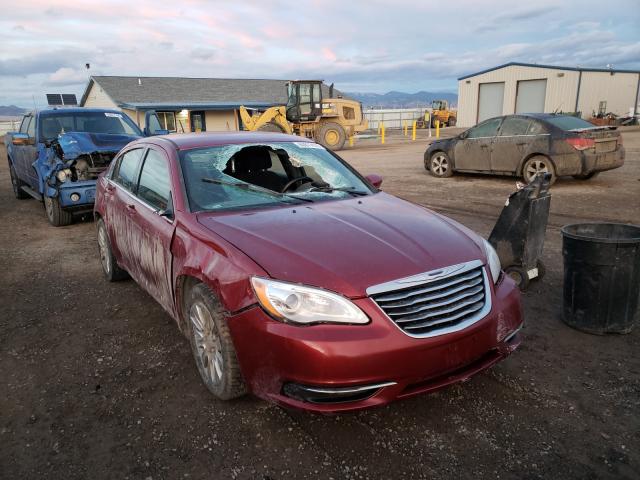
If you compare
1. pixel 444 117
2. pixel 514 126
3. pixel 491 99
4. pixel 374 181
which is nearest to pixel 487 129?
pixel 514 126

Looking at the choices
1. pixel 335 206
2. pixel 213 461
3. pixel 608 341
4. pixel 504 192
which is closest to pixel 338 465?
pixel 213 461

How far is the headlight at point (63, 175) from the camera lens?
Result: 7.72 meters

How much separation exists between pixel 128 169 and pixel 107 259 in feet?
3.94

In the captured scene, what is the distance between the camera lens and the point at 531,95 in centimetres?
3438

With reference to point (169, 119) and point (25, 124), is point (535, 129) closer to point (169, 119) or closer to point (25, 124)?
point (25, 124)

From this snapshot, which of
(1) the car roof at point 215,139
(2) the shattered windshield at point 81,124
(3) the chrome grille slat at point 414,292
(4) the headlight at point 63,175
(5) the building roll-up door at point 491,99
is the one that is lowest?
(3) the chrome grille slat at point 414,292

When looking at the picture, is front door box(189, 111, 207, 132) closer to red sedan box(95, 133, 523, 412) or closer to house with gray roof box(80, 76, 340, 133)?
house with gray roof box(80, 76, 340, 133)

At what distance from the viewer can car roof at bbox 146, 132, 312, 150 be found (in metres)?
3.82

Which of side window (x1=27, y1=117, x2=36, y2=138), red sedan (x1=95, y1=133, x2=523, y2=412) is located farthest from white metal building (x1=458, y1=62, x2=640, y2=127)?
red sedan (x1=95, y1=133, x2=523, y2=412)

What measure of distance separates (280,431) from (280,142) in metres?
2.47

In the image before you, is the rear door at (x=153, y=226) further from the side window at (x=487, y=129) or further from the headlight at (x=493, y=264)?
the side window at (x=487, y=129)

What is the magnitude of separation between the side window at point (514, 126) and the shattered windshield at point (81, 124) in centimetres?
774

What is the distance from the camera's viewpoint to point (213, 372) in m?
2.92

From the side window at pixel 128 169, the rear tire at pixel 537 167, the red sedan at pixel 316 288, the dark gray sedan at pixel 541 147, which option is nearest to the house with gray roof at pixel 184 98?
the dark gray sedan at pixel 541 147
